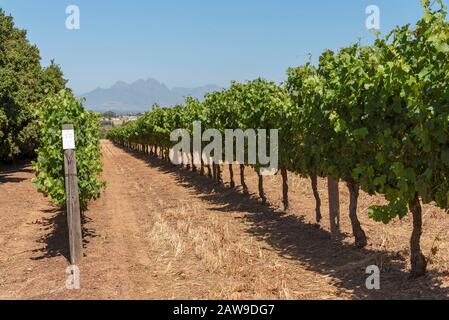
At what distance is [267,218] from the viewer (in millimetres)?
15789

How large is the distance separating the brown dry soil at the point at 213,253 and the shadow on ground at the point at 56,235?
0.05 m

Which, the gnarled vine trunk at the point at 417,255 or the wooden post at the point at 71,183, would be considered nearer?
the gnarled vine trunk at the point at 417,255

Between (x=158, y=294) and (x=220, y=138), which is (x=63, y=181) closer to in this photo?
(x=158, y=294)

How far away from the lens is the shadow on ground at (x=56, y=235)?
39.0ft

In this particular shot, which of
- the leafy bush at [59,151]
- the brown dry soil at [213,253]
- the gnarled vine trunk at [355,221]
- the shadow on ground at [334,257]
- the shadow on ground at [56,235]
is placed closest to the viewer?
the shadow on ground at [334,257]

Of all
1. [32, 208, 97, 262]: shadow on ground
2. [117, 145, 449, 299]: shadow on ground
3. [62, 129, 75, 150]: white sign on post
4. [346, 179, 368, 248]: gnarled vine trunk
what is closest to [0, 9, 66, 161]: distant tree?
[32, 208, 97, 262]: shadow on ground

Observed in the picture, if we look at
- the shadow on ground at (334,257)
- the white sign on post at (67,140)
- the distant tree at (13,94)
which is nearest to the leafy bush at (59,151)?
the white sign on post at (67,140)

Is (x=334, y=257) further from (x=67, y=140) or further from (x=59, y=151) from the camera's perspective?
(x=59, y=151)

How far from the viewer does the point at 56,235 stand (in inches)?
547

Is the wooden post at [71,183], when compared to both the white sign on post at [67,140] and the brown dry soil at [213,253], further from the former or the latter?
the brown dry soil at [213,253]

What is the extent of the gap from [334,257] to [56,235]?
8272mm

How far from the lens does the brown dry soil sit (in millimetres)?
8781

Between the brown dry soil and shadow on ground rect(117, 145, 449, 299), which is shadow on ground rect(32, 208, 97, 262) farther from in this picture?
shadow on ground rect(117, 145, 449, 299)
